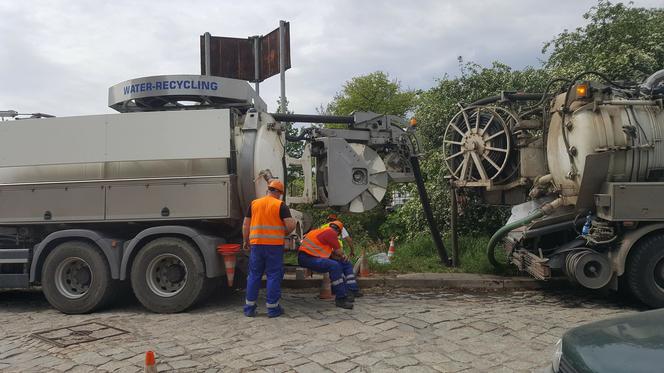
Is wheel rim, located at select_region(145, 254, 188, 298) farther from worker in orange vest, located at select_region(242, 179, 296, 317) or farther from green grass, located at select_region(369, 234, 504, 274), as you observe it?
green grass, located at select_region(369, 234, 504, 274)

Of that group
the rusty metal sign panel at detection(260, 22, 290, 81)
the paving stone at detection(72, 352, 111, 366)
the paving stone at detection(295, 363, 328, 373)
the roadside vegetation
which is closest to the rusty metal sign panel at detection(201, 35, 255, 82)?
the rusty metal sign panel at detection(260, 22, 290, 81)

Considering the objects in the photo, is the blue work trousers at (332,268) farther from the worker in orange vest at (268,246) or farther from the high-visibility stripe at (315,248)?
the worker in orange vest at (268,246)

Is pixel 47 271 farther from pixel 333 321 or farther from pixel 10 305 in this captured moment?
pixel 333 321

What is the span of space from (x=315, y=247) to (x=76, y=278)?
10.4 feet

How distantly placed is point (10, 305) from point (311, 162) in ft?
15.6

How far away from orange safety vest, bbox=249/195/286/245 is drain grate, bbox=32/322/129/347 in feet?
5.80

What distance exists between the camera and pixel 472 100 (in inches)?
456

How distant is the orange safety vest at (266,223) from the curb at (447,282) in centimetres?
212

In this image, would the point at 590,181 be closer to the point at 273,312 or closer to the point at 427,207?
the point at 427,207

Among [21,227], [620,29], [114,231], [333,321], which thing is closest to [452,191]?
[333,321]

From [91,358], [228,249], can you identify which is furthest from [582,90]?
[91,358]

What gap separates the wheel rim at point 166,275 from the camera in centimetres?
655

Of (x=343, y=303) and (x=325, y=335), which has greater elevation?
(x=343, y=303)

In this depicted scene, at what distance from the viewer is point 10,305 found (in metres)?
7.41
